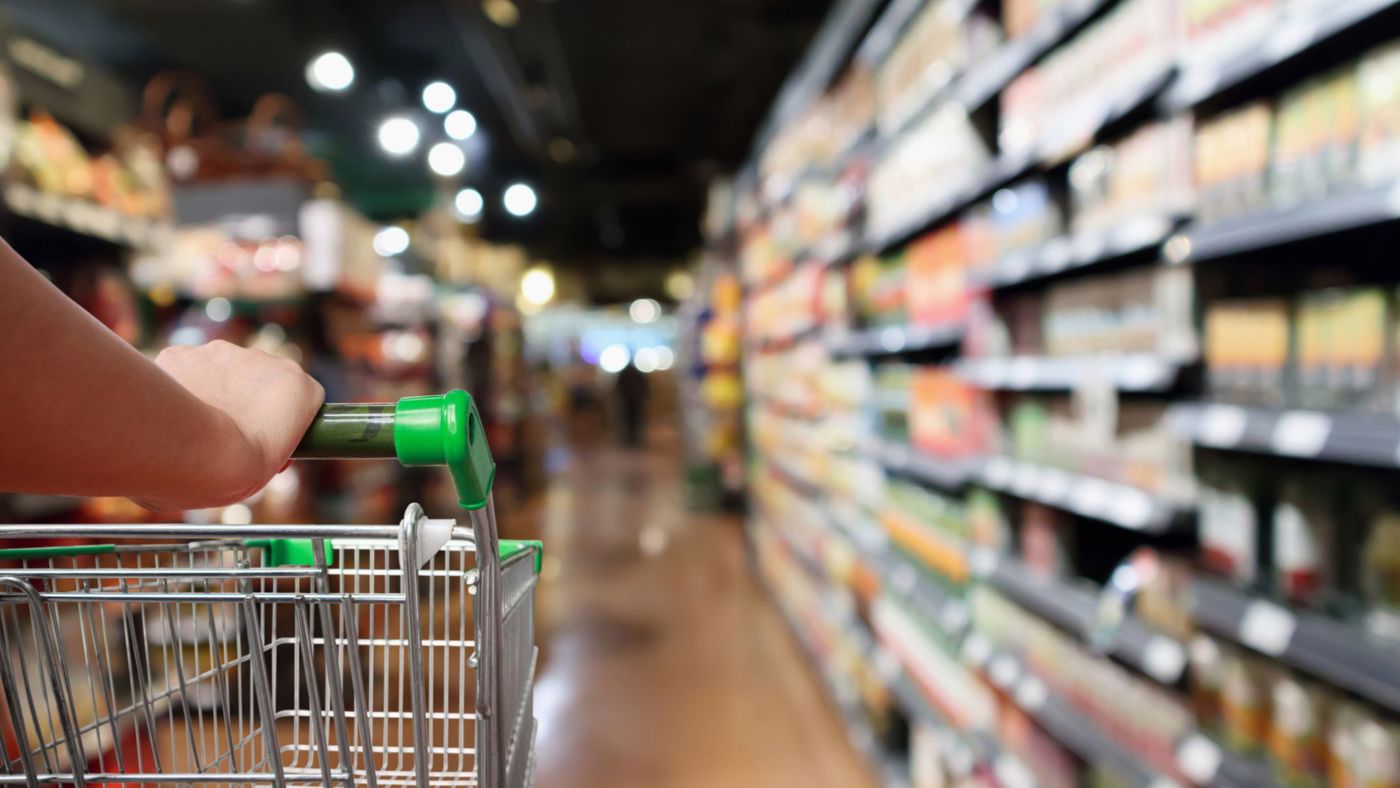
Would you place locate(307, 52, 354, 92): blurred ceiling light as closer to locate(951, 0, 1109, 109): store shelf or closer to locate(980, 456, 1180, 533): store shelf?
locate(951, 0, 1109, 109): store shelf

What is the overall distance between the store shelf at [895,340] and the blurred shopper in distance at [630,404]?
1245 centimetres

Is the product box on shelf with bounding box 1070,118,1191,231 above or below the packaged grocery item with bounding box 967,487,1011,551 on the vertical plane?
Result: above

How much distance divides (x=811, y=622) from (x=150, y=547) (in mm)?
3716

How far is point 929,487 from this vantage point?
3.01 meters

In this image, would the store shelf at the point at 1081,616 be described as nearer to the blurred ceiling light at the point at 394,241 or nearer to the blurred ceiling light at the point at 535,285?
the blurred ceiling light at the point at 394,241

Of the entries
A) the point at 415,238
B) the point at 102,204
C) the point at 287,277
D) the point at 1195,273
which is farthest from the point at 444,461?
the point at 415,238

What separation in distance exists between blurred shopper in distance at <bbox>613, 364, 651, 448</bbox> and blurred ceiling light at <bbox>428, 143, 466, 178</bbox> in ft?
27.2

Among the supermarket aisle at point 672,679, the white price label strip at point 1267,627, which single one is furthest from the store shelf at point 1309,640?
the supermarket aisle at point 672,679

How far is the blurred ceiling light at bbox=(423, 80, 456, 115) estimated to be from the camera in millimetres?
7043

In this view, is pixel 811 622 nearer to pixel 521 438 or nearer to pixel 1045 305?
pixel 1045 305

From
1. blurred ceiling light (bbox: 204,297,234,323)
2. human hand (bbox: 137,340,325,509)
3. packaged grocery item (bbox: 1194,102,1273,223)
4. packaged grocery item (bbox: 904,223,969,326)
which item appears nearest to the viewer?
human hand (bbox: 137,340,325,509)

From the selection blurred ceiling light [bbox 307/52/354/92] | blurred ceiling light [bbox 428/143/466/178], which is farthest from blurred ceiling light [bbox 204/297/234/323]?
blurred ceiling light [bbox 428/143/466/178]

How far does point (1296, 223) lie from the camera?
1259 mm

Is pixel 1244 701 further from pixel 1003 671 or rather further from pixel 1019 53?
pixel 1019 53
